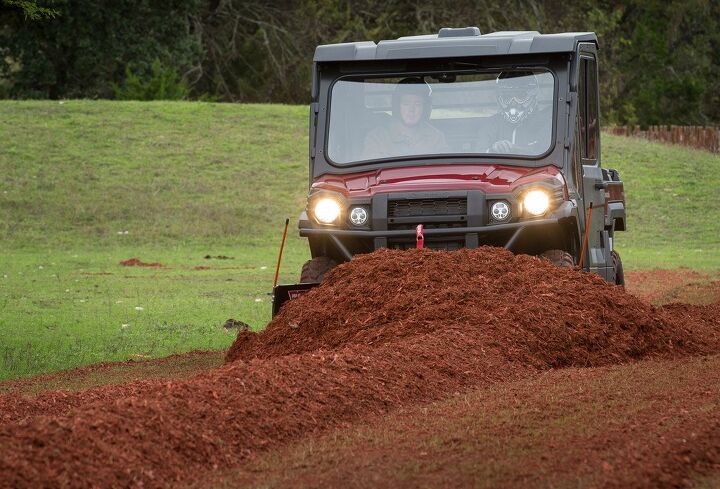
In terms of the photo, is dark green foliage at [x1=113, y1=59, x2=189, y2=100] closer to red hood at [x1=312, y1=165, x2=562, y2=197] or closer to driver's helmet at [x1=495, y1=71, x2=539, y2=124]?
driver's helmet at [x1=495, y1=71, x2=539, y2=124]

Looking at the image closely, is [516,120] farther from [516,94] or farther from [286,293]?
[286,293]

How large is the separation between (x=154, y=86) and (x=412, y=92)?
37.6 metres

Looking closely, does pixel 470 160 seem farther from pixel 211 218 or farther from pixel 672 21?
pixel 672 21

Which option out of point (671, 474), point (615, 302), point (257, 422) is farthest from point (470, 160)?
point (671, 474)

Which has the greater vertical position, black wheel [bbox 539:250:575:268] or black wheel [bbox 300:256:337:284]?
black wheel [bbox 539:250:575:268]

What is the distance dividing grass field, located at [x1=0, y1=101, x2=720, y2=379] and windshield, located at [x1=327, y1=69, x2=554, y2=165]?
3.38 meters

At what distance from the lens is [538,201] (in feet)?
34.9

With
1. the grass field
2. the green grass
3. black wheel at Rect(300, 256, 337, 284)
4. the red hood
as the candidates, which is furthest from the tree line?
the red hood

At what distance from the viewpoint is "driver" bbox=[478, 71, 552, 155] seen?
11297mm

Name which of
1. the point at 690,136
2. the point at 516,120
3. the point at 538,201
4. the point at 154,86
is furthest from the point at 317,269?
the point at 690,136

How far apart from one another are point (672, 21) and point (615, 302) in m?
59.5

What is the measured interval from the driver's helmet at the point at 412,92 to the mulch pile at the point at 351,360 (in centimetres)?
167

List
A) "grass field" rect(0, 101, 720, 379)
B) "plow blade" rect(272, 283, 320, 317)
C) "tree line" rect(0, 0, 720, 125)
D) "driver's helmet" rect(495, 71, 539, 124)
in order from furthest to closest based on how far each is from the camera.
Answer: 1. "tree line" rect(0, 0, 720, 125)
2. "grass field" rect(0, 101, 720, 379)
3. "driver's helmet" rect(495, 71, 539, 124)
4. "plow blade" rect(272, 283, 320, 317)

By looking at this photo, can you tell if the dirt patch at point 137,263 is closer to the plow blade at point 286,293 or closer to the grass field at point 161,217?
the grass field at point 161,217
